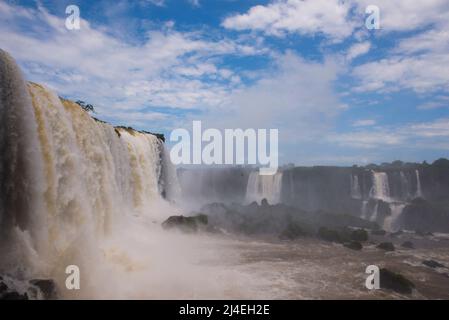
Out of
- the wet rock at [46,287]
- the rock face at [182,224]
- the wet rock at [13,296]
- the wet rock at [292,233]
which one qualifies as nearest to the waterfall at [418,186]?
the wet rock at [292,233]

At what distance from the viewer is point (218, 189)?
54.2 m

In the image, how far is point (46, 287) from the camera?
862 centimetres

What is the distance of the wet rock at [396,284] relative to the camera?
12.6m

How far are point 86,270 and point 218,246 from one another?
369 inches

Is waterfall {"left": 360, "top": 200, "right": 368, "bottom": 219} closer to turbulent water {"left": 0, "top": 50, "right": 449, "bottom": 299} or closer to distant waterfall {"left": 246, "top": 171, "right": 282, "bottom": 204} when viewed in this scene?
distant waterfall {"left": 246, "top": 171, "right": 282, "bottom": 204}

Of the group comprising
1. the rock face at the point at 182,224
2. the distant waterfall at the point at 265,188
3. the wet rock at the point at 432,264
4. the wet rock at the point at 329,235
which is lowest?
the wet rock at the point at 432,264

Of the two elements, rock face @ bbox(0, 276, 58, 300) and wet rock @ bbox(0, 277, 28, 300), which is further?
rock face @ bbox(0, 276, 58, 300)

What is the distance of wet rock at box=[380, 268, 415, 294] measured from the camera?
41.2 feet

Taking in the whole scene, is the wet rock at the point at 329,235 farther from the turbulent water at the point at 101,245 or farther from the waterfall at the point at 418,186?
the waterfall at the point at 418,186

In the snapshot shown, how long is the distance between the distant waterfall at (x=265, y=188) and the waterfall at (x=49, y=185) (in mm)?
32664

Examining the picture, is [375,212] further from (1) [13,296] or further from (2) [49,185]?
(1) [13,296]

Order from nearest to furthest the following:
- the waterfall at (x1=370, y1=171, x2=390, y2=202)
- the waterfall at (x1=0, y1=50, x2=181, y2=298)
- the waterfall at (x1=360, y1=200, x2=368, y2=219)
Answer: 1. the waterfall at (x1=0, y1=50, x2=181, y2=298)
2. the waterfall at (x1=360, y1=200, x2=368, y2=219)
3. the waterfall at (x1=370, y1=171, x2=390, y2=202)

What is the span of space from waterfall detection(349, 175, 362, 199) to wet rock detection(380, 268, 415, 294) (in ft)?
107

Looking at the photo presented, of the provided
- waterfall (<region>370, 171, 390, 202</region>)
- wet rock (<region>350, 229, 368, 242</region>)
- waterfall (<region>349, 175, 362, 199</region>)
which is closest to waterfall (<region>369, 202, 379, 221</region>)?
waterfall (<region>370, 171, 390, 202</region>)
